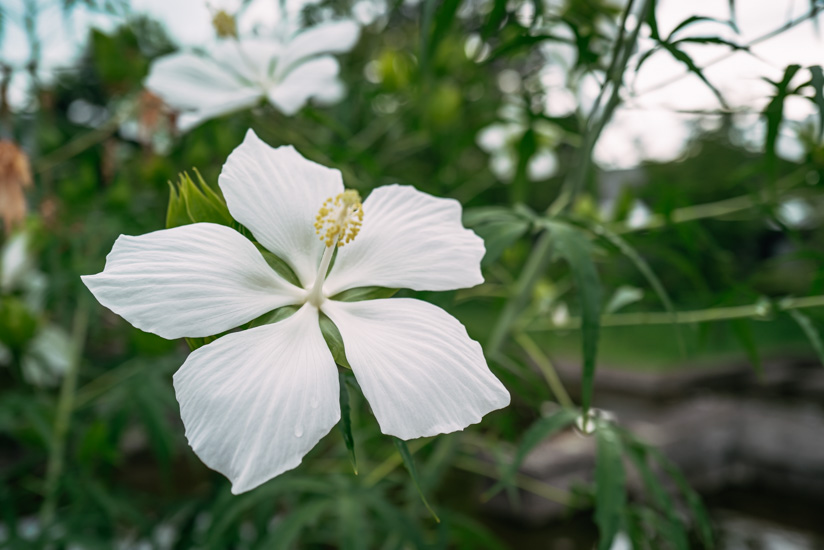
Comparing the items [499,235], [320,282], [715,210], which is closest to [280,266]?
[320,282]

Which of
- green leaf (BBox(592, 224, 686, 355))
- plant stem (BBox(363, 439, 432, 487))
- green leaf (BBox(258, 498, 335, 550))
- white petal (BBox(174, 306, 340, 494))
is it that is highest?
white petal (BBox(174, 306, 340, 494))

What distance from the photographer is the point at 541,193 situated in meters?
4.64

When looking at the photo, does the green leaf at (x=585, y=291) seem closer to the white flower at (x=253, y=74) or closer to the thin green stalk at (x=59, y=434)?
the white flower at (x=253, y=74)

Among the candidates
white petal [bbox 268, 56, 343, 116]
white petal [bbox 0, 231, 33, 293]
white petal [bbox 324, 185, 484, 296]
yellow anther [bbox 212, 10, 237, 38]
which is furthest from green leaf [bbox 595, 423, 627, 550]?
white petal [bbox 0, 231, 33, 293]

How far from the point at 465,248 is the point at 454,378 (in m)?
0.07

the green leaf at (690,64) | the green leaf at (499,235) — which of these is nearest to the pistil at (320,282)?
the green leaf at (499,235)

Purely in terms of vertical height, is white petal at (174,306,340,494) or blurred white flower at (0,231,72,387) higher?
white petal at (174,306,340,494)

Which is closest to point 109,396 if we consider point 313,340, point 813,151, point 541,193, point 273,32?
point 273,32

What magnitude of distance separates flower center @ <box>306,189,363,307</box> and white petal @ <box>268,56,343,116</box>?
0.13 m

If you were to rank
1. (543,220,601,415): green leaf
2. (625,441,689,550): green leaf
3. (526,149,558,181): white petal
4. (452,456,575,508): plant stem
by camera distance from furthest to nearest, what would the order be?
(526,149,558,181): white petal, (452,456,575,508): plant stem, (625,441,689,550): green leaf, (543,220,601,415): green leaf

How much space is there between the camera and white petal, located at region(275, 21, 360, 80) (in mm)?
443

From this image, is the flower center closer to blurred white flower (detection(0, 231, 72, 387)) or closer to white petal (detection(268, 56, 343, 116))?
white petal (detection(268, 56, 343, 116))

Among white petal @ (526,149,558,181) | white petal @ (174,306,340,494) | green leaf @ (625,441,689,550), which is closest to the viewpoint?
white petal @ (174,306,340,494)

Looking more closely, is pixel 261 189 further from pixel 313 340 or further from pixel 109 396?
pixel 109 396
